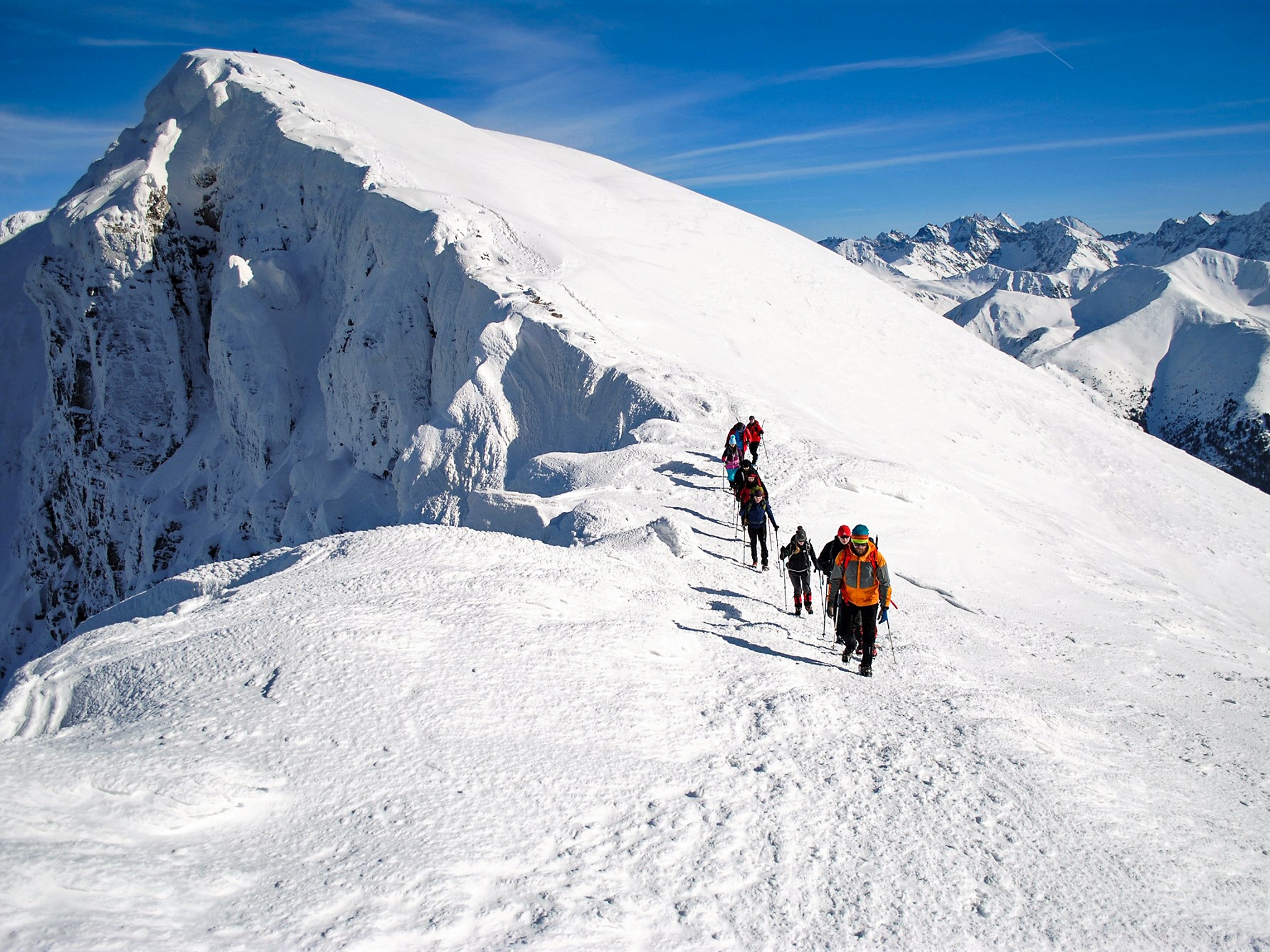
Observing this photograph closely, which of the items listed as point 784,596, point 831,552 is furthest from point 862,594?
point 784,596

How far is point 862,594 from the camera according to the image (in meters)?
7.88

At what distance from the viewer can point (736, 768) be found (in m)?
5.76

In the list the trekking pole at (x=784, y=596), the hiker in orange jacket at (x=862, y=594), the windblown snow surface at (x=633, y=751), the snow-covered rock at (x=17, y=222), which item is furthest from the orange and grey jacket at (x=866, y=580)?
the snow-covered rock at (x=17, y=222)

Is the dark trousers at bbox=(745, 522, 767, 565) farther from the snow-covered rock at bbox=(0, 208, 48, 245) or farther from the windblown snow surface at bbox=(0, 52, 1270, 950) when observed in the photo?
the snow-covered rock at bbox=(0, 208, 48, 245)

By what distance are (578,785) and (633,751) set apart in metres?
0.64

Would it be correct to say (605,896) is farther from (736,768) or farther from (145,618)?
(145,618)

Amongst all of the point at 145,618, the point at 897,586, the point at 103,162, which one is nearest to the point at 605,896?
the point at 145,618

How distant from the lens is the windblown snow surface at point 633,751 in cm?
422

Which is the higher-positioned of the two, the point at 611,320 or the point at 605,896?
the point at 611,320

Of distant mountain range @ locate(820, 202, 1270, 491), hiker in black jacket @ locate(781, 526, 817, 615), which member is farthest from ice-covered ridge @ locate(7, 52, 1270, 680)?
distant mountain range @ locate(820, 202, 1270, 491)

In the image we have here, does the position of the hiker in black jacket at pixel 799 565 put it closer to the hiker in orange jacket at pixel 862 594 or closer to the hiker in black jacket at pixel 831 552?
the hiker in black jacket at pixel 831 552

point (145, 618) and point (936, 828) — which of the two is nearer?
point (936, 828)

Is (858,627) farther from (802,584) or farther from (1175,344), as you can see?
(1175,344)

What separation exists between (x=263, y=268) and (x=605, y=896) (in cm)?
3009
